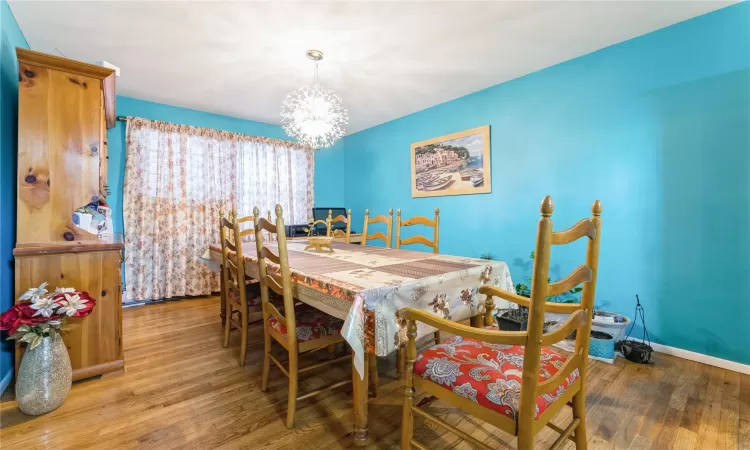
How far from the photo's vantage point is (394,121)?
14.3 feet

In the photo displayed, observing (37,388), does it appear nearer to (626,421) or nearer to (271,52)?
(271,52)

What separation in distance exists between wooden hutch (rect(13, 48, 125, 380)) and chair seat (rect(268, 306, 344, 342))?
3.59 feet

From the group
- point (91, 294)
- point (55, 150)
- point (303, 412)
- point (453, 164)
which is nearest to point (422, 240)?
point (303, 412)

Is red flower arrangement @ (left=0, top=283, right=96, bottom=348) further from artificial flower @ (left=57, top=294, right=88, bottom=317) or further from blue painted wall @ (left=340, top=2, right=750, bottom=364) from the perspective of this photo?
blue painted wall @ (left=340, top=2, right=750, bottom=364)

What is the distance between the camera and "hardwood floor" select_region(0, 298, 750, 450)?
4.53 feet

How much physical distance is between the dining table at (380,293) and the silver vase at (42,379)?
1179 mm

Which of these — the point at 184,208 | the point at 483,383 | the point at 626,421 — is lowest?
the point at 626,421

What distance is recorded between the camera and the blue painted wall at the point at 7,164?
1737 mm

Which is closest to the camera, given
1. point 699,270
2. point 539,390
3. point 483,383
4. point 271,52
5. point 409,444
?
point 539,390

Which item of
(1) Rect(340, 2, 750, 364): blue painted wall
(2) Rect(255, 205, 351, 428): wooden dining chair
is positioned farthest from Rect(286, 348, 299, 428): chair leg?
(1) Rect(340, 2, 750, 364): blue painted wall

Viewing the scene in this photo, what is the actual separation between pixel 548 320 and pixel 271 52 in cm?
312

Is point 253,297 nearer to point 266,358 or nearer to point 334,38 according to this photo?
point 266,358

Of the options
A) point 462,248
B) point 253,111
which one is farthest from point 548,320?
point 253,111

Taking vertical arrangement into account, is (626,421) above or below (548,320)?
below
